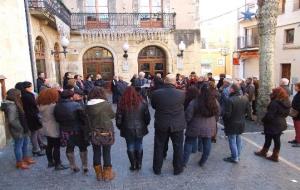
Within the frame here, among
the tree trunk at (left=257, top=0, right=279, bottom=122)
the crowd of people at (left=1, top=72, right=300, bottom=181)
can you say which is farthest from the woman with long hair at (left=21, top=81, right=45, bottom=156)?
the tree trunk at (left=257, top=0, right=279, bottom=122)

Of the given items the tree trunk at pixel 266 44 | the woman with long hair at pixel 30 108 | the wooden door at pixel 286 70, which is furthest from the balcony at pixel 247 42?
the woman with long hair at pixel 30 108

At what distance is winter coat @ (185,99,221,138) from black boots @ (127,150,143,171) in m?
0.99

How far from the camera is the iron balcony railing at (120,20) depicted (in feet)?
53.2

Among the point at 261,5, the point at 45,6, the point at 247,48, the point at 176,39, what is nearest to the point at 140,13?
the point at 176,39

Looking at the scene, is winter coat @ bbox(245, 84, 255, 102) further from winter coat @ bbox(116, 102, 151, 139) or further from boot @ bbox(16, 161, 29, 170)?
boot @ bbox(16, 161, 29, 170)

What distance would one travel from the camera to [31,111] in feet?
17.9

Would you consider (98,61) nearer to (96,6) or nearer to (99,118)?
(96,6)

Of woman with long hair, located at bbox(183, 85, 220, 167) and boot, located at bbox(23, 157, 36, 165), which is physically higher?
woman with long hair, located at bbox(183, 85, 220, 167)

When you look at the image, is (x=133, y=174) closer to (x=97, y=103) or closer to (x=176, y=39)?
(x=97, y=103)

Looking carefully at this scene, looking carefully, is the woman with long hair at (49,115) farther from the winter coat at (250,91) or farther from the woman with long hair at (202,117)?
the winter coat at (250,91)

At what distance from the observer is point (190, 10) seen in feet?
56.0

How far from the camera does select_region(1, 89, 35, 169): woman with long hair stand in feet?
16.7

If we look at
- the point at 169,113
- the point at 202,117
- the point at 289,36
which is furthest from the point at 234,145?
the point at 289,36

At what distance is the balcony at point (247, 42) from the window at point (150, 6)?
1079 centimetres
